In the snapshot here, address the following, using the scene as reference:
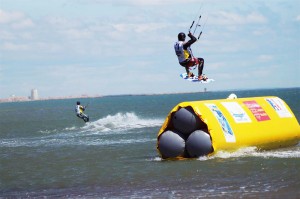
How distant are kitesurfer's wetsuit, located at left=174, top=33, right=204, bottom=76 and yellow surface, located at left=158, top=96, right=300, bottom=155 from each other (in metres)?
2.01

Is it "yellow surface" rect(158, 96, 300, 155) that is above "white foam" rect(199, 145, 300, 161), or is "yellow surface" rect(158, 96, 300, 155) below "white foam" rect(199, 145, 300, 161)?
above

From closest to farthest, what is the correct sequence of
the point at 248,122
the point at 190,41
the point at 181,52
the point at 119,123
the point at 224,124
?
1. the point at 190,41
2. the point at 181,52
3. the point at 224,124
4. the point at 248,122
5. the point at 119,123

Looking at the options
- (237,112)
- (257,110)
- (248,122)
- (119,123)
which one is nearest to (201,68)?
(237,112)

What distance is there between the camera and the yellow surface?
21.2 m

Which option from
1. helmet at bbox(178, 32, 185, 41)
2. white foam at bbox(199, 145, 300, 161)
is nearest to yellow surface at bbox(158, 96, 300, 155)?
white foam at bbox(199, 145, 300, 161)

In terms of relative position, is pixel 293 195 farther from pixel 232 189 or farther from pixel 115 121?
pixel 115 121

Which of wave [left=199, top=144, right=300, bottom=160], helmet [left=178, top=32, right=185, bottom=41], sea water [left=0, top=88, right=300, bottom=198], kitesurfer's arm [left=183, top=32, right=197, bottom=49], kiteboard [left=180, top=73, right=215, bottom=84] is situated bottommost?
sea water [left=0, top=88, right=300, bottom=198]

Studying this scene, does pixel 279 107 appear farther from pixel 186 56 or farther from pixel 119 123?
pixel 119 123

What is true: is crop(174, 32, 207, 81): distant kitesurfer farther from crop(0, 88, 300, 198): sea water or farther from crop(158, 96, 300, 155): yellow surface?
crop(0, 88, 300, 198): sea water

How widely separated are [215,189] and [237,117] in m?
6.10

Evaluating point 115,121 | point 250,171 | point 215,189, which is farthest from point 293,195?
point 115,121

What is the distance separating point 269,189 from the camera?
53.0 ft

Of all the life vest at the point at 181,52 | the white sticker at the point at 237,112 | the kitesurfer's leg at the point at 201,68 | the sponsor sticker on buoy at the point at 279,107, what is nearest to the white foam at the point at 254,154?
the white sticker at the point at 237,112

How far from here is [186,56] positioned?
19.3m
